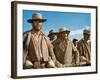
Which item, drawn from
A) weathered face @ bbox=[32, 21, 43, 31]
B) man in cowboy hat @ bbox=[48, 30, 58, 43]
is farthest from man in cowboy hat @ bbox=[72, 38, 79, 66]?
weathered face @ bbox=[32, 21, 43, 31]

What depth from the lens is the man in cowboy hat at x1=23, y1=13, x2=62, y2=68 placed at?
2.09m

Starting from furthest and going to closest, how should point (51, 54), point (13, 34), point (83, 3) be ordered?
point (83, 3)
point (51, 54)
point (13, 34)

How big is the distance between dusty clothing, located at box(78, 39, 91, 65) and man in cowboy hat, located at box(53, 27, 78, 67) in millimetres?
88

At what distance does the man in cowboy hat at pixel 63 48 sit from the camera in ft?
7.27

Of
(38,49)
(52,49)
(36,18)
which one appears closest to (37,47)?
(38,49)

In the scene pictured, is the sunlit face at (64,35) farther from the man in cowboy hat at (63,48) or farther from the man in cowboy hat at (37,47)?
the man in cowboy hat at (37,47)

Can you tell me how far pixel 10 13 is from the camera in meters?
2.05

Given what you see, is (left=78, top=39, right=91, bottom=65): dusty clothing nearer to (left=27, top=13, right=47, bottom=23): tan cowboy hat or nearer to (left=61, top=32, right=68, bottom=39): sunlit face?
(left=61, top=32, right=68, bottom=39): sunlit face

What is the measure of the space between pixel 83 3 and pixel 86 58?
0.51 metres

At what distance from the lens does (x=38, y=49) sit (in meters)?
2.13

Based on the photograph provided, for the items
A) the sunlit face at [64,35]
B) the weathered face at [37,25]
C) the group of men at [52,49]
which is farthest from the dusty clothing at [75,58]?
the weathered face at [37,25]

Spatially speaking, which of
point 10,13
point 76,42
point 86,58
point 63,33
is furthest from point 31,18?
point 86,58

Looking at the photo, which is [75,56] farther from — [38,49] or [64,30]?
[38,49]

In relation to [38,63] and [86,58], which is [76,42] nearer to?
[86,58]
